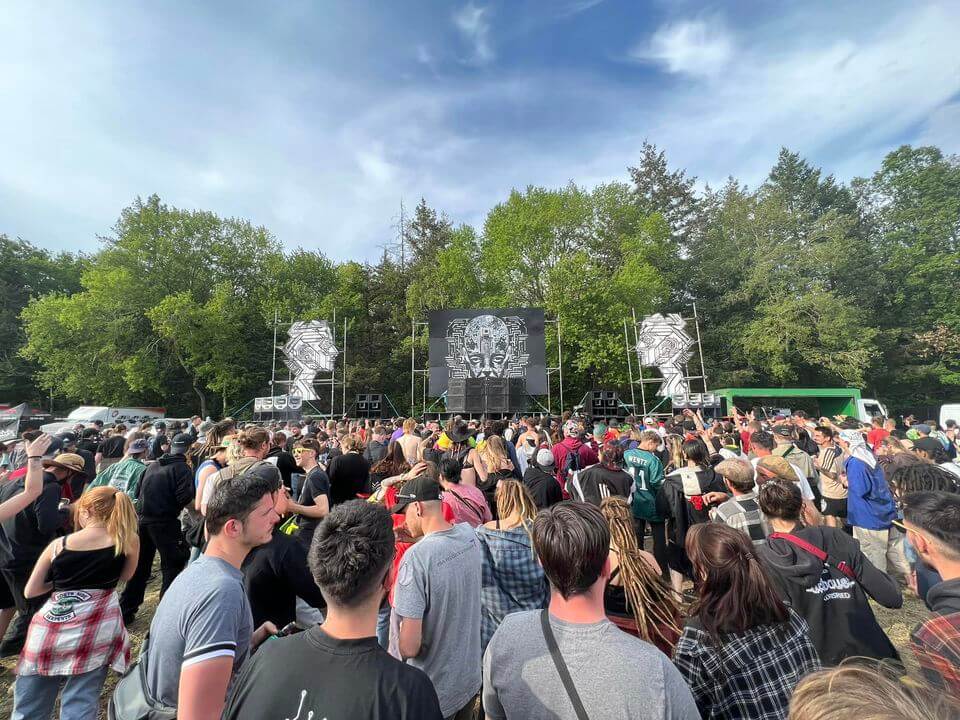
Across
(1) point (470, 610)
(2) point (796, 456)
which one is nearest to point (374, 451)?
(1) point (470, 610)

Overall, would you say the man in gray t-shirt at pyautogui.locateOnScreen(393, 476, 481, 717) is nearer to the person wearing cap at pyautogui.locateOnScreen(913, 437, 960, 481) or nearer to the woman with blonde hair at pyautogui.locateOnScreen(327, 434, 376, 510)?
the woman with blonde hair at pyautogui.locateOnScreen(327, 434, 376, 510)

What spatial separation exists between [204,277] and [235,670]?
34672 millimetres

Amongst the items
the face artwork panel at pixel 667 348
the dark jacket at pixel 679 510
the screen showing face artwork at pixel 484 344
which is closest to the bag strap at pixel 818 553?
the dark jacket at pixel 679 510

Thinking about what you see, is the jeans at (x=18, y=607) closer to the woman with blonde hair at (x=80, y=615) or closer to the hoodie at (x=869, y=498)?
the woman with blonde hair at (x=80, y=615)

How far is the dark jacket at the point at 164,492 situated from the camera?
14.6 ft

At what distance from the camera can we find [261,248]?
1289 inches

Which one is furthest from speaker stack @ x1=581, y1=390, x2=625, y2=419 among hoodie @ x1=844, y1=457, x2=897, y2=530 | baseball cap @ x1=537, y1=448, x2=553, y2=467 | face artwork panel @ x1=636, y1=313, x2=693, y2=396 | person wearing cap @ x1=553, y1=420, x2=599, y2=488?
baseball cap @ x1=537, y1=448, x2=553, y2=467

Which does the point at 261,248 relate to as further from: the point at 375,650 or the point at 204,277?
the point at 375,650

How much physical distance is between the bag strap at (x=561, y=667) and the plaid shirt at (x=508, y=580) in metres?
1.17

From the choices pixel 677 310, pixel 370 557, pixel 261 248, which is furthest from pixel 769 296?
pixel 261 248

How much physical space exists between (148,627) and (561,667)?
201 inches

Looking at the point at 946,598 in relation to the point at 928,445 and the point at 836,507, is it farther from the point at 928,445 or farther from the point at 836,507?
the point at 928,445

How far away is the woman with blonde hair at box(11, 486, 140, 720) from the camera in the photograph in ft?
7.82

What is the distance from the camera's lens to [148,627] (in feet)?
14.7
